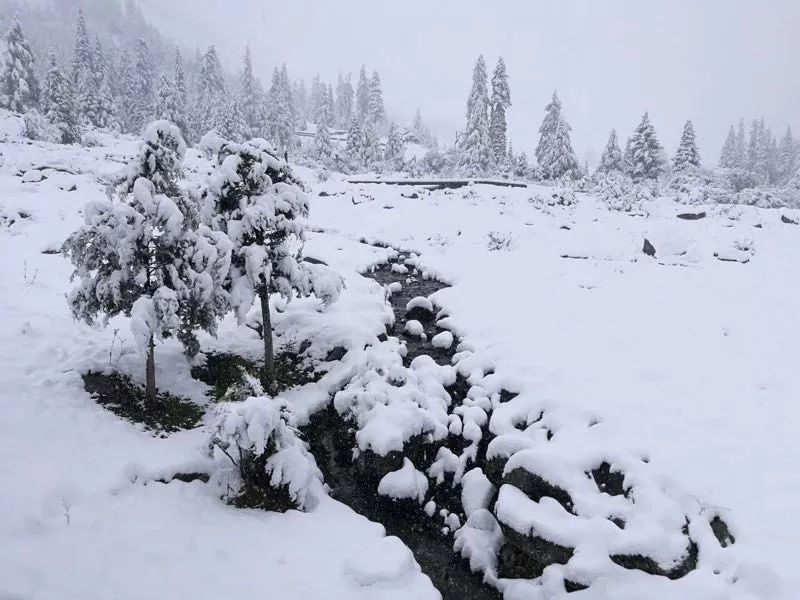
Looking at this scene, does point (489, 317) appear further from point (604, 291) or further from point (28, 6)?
point (28, 6)

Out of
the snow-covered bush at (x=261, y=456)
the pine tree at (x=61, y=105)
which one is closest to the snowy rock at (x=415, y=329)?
the snow-covered bush at (x=261, y=456)

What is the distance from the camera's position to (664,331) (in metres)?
11.0

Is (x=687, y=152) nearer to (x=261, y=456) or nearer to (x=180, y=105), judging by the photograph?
(x=261, y=456)

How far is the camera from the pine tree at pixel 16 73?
47.0 m

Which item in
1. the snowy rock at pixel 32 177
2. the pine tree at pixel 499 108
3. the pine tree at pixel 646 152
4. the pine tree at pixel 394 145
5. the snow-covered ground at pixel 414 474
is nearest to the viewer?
the snow-covered ground at pixel 414 474

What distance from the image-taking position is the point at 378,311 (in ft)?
44.8

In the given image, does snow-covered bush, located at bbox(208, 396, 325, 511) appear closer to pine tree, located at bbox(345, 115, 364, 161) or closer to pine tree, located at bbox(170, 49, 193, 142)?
pine tree, located at bbox(345, 115, 364, 161)

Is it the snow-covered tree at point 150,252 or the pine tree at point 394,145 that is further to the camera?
the pine tree at point 394,145

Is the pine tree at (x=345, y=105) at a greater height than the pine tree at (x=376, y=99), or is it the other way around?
the pine tree at (x=345, y=105)

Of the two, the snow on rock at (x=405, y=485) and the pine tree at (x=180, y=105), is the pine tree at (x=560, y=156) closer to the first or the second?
the pine tree at (x=180, y=105)

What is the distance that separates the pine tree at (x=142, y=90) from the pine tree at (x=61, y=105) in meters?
19.5

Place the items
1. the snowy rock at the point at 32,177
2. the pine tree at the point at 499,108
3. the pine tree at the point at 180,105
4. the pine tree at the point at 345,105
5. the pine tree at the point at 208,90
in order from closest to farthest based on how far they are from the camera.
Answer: the snowy rock at the point at 32,177, the pine tree at the point at 499,108, the pine tree at the point at 180,105, the pine tree at the point at 208,90, the pine tree at the point at 345,105

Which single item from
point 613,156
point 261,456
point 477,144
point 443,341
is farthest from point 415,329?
point 613,156

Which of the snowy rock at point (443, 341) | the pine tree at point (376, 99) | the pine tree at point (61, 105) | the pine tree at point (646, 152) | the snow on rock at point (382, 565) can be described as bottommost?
the snow on rock at point (382, 565)
